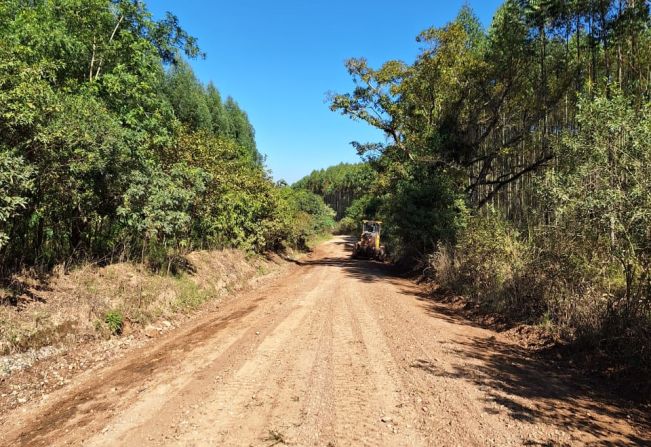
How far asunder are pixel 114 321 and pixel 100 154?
329 cm

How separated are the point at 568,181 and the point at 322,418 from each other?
568 centimetres

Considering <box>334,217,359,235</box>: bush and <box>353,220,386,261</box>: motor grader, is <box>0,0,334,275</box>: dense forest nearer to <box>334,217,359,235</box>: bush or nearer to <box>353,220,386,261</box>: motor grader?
<box>353,220,386,261</box>: motor grader

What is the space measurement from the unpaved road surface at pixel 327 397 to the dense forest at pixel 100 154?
284 centimetres

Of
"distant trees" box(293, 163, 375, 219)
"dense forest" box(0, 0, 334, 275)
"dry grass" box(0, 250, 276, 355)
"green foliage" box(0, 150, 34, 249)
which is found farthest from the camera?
"distant trees" box(293, 163, 375, 219)

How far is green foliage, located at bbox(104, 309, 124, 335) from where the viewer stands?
7.29 meters

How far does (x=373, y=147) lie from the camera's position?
2069 centimetres

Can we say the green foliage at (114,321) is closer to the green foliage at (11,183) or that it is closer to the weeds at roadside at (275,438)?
the green foliage at (11,183)

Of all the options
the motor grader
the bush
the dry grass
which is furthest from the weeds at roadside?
the bush

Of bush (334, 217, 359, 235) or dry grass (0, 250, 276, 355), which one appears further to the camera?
bush (334, 217, 359, 235)

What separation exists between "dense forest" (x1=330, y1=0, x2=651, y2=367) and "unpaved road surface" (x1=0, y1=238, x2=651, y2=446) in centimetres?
159

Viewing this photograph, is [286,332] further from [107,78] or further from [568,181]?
[107,78]

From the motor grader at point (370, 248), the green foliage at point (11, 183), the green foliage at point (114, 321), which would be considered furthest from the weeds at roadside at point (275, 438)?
the motor grader at point (370, 248)

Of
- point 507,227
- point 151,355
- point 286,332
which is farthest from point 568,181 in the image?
point 151,355

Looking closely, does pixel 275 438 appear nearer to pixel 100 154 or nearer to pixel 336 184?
pixel 100 154
